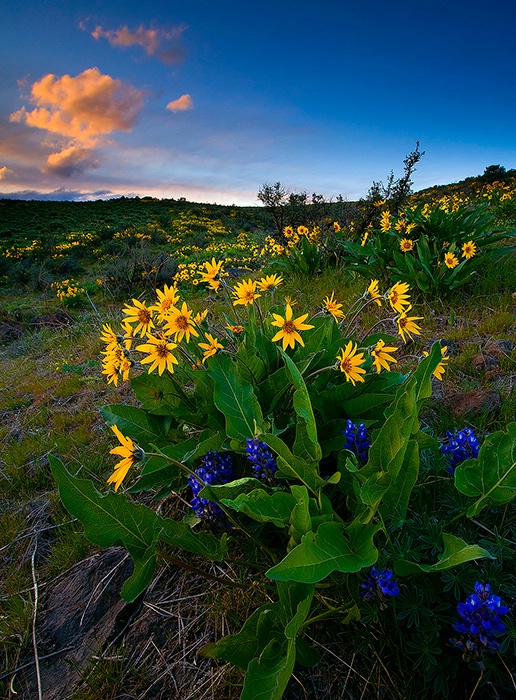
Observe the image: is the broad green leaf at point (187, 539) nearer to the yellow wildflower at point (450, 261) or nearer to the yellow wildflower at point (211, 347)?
the yellow wildflower at point (211, 347)

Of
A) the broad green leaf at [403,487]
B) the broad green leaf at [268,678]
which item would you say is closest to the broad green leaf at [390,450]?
the broad green leaf at [403,487]

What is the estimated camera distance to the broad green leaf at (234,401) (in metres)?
1.40

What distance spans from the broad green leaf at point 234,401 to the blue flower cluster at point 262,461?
12 cm

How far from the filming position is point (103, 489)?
6.47 feet

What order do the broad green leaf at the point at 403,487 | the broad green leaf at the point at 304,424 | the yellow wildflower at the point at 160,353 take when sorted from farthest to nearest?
the yellow wildflower at the point at 160,353 → the broad green leaf at the point at 304,424 → the broad green leaf at the point at 403,487

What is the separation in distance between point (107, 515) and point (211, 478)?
0.40 metres

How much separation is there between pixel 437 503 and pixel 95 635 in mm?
1199

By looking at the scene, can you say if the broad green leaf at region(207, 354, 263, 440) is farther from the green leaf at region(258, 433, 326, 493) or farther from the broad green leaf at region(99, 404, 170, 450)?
the broad green leaf at region(99, 404, 170, 450)

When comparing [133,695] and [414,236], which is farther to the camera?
[414,236]

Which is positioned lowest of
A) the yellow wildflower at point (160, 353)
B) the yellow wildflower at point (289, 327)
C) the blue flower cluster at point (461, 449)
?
the blue flower cluster at point (461, 449)

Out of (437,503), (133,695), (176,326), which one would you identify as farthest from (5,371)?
(437,503)

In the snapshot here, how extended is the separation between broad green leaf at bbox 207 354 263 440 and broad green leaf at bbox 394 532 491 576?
613mm

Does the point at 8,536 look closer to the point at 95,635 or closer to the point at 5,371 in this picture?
the point at 95,635

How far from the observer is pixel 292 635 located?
80 cm
